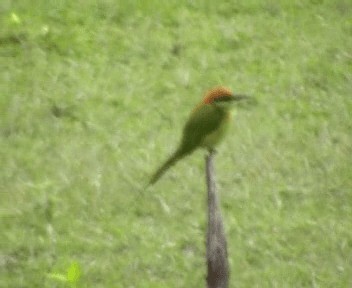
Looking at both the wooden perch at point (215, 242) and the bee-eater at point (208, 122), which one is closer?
the wooden perch at point (215, 242)

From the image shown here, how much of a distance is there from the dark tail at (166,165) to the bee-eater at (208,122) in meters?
0.02

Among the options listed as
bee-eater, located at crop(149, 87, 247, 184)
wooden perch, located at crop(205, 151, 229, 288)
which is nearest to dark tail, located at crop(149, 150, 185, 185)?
bee-eater, located at crop(149, 87, 247, 184)

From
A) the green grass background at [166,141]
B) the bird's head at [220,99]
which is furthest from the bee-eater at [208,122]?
the green grass background at [166,141]

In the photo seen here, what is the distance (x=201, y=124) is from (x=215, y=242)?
310 millimetres

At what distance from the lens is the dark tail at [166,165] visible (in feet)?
5.77

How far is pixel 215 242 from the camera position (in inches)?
60.5

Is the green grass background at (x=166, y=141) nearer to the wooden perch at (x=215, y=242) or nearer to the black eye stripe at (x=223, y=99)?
the wooden perch at (x=215, y=242)

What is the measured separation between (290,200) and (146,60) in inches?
32.2

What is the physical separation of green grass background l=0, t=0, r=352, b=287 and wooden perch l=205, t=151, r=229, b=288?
7.0 inches

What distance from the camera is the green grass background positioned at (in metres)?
1.84

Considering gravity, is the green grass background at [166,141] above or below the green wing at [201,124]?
below

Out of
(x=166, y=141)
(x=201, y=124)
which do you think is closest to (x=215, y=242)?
(x=201, y=124)

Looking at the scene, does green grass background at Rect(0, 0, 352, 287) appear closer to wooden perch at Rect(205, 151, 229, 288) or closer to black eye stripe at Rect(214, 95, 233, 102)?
wooden perch at Rect(205, 151, 229, 288)

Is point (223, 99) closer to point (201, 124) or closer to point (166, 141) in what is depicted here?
point (201, 124)
